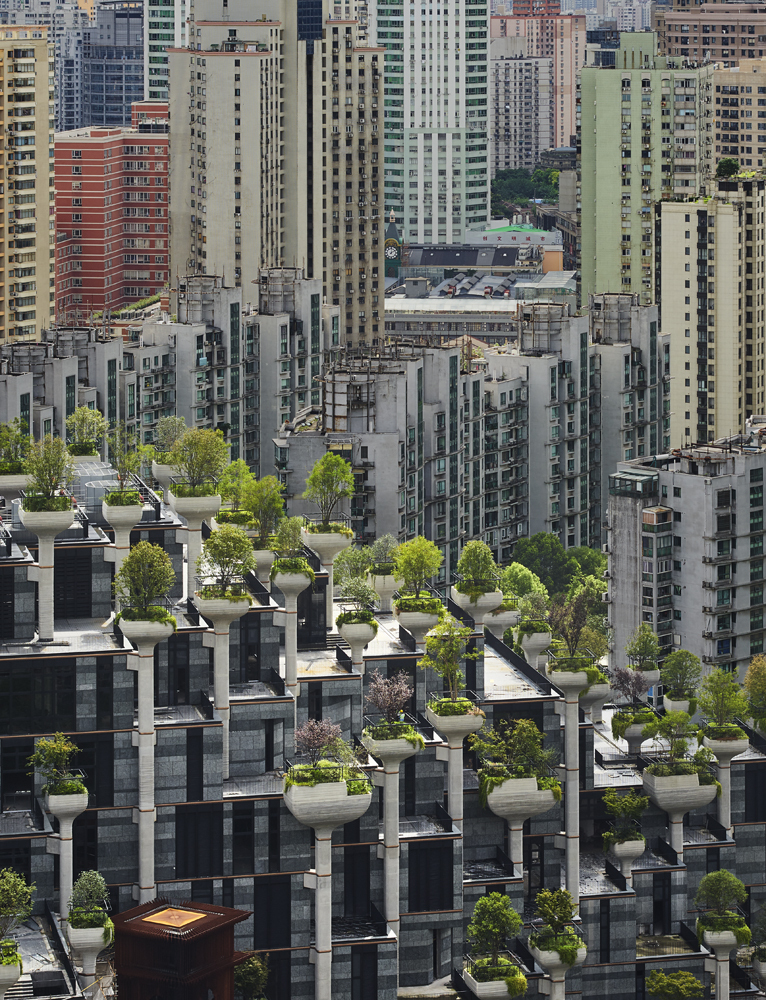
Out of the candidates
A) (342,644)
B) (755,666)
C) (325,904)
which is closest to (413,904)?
(325,904)

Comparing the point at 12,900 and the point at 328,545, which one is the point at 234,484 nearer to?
the point at 328,545

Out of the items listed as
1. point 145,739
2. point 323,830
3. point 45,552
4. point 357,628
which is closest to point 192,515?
point 357,628

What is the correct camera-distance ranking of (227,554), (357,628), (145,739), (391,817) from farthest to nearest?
(357,628) → (227,554) → (391,817) → (145,739)

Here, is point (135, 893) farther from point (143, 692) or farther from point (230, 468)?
point (230, 468)

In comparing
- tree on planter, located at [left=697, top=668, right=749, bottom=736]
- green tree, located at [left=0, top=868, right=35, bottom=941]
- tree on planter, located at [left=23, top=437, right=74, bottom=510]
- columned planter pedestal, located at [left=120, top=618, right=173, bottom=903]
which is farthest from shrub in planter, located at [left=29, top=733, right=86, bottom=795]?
tree on planter, located at [left=697, top=668, right=749, bottom=736]

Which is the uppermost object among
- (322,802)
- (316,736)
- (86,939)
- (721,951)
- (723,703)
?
(316,736)
